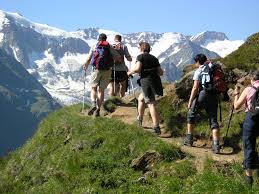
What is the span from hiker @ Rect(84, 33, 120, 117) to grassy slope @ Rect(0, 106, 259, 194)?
1239 mm

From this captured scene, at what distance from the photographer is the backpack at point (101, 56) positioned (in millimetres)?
19375

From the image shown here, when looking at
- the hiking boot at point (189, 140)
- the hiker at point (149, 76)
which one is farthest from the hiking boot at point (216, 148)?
the hiker at point (149, 76)

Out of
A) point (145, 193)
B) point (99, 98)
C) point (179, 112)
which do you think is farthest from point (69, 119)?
point (145, 193)

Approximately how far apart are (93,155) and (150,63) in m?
3.99

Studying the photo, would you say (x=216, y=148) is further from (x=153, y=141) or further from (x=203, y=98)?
(x=153, y=141)

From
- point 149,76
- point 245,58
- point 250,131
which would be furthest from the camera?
point 245,58

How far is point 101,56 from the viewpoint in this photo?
19312 mm

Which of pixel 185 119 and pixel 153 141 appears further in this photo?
pixel 185 119

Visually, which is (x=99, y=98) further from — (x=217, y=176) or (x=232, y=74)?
(x=217, y=176)

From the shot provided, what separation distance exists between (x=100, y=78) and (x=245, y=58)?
19.5ft

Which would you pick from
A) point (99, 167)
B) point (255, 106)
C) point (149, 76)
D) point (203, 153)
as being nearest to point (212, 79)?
point (203, 153)

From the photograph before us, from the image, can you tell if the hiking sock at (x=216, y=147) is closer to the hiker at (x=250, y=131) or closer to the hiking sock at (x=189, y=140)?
the hiking sock at (x=189, y=140)

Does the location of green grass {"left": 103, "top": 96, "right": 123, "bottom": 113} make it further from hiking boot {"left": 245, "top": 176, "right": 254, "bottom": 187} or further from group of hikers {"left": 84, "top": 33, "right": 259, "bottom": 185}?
hiking boot {"left": 245, "top": 176, "right": 254, "bottom": 187}

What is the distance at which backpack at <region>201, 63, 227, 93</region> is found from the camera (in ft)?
49.9
